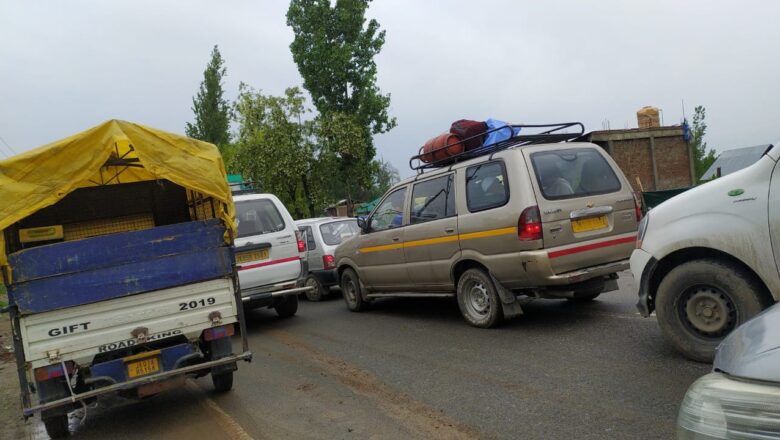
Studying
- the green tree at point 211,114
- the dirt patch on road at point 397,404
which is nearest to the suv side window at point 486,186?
the dirt patch on road at point 397,404

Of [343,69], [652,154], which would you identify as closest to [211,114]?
[343,69]

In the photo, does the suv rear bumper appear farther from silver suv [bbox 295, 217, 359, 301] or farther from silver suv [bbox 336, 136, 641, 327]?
silver suv [bbox 295, 217, 359, 301]

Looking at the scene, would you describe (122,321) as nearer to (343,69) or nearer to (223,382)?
(223,382)

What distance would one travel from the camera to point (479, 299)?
6.69 metres

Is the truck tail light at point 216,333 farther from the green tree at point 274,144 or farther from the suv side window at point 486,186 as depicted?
the green tree at point 274,144

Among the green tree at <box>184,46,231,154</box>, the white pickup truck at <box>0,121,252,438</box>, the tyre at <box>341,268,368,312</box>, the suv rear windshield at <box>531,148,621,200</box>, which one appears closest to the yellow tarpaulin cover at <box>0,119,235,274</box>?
the white pickup truck at <box>0,121,252,438</box>

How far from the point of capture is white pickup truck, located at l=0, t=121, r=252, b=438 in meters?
4.24

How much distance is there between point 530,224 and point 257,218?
439cm

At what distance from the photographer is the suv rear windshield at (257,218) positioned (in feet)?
27.1

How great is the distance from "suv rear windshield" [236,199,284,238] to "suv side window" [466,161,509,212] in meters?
3.24

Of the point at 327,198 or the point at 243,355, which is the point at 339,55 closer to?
the point at 327,198

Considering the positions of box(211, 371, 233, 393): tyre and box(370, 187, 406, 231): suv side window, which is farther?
box(370, 187, 406, 231): suv side window

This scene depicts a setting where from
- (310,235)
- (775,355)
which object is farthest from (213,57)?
(775,355)

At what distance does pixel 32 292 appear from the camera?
4254 mm
